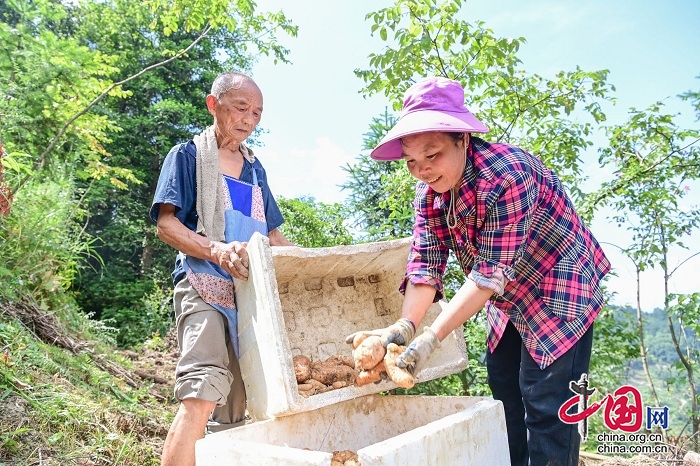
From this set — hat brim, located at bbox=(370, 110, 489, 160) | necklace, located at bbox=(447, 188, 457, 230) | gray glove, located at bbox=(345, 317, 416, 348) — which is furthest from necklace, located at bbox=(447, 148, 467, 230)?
gray glove, located at bbox=(345, 317, 416, 348)

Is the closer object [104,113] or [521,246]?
[521,246]

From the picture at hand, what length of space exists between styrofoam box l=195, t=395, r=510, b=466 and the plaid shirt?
1.16 feet

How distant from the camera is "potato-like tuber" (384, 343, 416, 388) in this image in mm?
1704

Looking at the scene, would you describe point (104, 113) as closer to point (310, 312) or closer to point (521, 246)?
point (310, 312)

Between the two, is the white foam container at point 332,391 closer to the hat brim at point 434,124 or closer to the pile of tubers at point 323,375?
the pile of tubers at point 323,375

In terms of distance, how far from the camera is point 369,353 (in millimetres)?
1840

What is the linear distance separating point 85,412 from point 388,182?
2.55 metres

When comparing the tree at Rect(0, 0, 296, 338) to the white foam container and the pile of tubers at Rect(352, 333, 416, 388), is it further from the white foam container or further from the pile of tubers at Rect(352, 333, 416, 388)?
the pile of tubers at Rect(352, 333, 416, 388)

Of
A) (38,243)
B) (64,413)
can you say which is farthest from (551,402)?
(38,243)

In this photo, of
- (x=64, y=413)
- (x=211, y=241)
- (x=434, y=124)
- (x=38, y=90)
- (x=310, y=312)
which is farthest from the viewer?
(x=38, y=90)

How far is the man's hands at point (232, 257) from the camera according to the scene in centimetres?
202

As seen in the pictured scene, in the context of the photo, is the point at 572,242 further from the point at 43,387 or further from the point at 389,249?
the point at 43,387

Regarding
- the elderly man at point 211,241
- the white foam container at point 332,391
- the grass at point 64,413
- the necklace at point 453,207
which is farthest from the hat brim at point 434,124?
the grass at point 64,413

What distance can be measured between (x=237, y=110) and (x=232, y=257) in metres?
0.70
